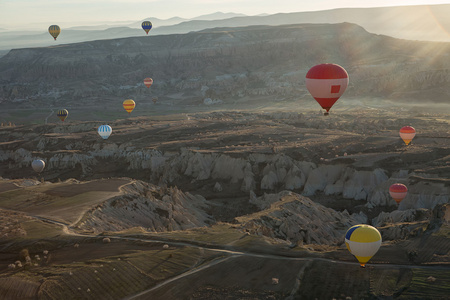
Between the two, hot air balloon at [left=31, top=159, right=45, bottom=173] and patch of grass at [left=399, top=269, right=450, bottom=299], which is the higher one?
patch of grass at [left=399, top=269, right=450, bottom=299]

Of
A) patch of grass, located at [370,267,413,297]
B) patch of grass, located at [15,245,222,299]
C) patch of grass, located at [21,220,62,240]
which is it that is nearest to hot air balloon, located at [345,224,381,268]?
patch of grass, located at [370,267,413,297]

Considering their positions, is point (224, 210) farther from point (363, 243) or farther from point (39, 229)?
point (363, 243)

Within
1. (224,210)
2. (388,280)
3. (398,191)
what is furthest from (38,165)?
(388,280)

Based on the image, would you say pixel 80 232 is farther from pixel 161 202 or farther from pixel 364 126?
pixel 364 126

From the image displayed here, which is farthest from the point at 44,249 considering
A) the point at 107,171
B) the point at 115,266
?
the point at 107,171

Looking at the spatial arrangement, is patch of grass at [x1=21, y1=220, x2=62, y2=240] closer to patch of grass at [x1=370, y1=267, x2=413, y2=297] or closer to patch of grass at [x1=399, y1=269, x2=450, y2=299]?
patch of grass at [x1=370, y1=267, x2=413, y2=297]
